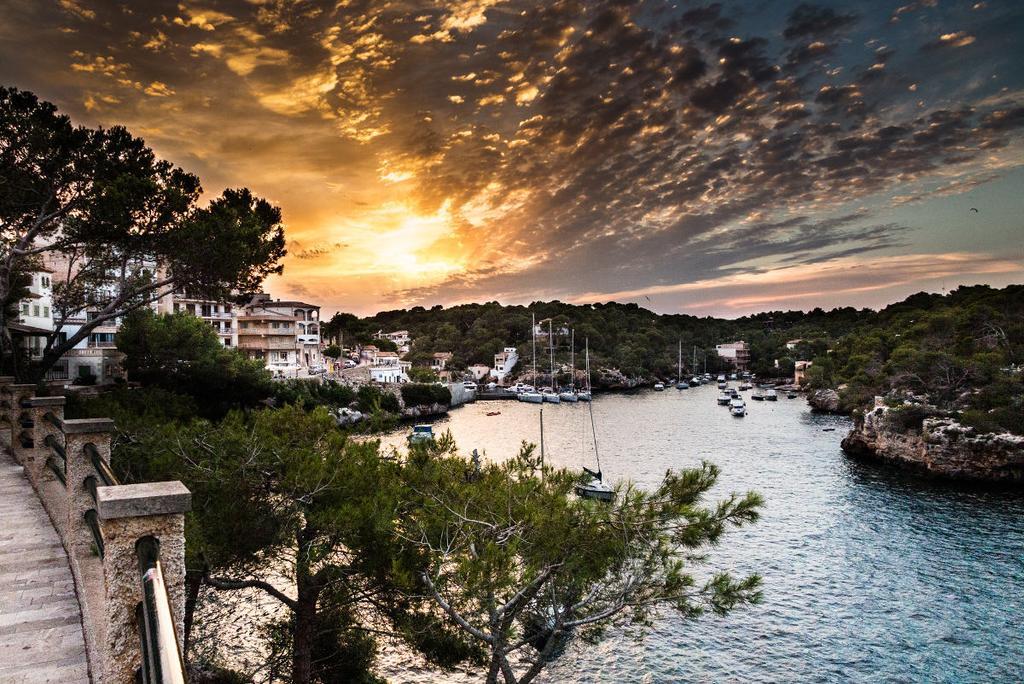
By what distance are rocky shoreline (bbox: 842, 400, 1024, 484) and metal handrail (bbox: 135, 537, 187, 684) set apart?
46293 millimetres

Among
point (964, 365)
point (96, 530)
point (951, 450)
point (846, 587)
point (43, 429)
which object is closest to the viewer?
point (96, 530)

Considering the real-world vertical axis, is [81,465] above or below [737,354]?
above

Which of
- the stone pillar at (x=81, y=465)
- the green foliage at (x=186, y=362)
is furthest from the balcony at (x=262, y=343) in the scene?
the stone pillar at (x=81, y=465)

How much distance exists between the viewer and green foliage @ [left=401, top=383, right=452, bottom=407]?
71188 millimetres

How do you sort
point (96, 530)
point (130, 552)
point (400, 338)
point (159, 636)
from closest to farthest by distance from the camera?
point (159, 636) < point (130, 552) < point (96, 530) < point (400, 338)

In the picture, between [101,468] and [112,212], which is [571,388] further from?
[101,468]

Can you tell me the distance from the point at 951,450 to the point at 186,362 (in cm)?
5131

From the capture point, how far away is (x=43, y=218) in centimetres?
1778

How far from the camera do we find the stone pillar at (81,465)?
5027 millimetres

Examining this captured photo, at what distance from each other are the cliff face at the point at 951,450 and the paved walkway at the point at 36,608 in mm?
45906

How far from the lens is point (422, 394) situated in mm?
72438

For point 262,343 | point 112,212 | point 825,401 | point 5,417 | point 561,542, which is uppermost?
point 112,212

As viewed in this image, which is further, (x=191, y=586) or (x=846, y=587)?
(x=846, y=587)

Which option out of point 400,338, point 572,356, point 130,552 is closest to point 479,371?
point 572,356
